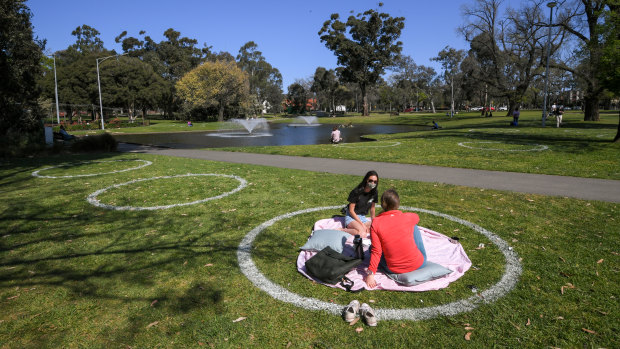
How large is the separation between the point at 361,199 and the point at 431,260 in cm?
170

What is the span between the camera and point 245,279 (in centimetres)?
438

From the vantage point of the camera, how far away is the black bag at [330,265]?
13.8ft

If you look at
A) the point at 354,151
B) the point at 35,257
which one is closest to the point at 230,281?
the point at 35,257

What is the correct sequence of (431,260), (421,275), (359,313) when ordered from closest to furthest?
(359,313), (421,275), (431,260)

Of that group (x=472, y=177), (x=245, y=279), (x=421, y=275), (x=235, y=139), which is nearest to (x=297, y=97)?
(x=235, y=139)

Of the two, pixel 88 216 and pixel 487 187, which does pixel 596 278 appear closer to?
pixel 487 187

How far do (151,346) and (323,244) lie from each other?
252cm

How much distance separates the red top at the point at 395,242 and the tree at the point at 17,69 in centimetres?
2365

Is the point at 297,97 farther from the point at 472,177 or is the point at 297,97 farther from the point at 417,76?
the point at 472,177

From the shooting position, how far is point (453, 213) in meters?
7.01

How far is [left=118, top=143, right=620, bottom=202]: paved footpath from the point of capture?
341 inches

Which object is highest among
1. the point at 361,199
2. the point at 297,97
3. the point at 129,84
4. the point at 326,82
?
the point at 326,82

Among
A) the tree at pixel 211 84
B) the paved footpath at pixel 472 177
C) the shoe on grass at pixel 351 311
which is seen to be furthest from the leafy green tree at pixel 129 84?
the shoe on grass at pixel 351 311

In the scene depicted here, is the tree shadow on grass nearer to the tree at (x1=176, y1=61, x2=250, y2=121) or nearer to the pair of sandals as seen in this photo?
the pair of sandals
